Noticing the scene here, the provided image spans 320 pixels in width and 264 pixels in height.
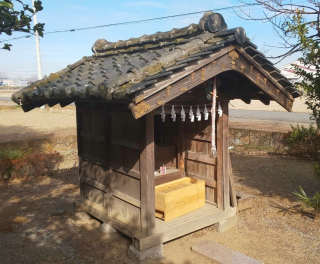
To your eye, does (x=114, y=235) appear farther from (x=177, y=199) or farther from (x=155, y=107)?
(x=155, y=107)

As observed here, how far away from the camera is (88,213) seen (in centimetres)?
634

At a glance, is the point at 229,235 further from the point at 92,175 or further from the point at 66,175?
the point at 66,175

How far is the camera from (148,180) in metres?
4.57

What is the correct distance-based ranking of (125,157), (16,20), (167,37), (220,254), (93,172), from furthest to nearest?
(93,172)
(167,37)
(125,157)
(220,254)
(16,20)

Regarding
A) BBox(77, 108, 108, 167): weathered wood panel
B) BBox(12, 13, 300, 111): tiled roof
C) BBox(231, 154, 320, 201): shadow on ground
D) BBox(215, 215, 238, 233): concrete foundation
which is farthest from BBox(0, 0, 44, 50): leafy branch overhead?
BBox(231, 154, 320, 201): shadow on ground

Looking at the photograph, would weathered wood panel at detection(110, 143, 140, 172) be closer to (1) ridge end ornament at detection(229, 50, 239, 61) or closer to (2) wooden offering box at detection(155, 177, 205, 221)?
(2) wooden offering box at detection(155, 177, 205, 221)

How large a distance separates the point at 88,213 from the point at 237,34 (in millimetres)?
4411

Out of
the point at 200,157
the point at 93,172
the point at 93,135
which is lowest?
the point at 93,172

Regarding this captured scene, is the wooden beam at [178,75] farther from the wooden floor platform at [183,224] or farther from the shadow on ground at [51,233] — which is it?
the shadow on ground at [51,233]

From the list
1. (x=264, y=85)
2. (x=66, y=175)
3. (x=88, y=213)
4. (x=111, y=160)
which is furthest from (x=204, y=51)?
(x=66, y=175)

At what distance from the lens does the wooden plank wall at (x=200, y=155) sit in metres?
5.89

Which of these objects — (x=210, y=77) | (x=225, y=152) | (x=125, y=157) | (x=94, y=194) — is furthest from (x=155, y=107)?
(x=94, y=194)

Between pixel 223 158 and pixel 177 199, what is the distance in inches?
43.3

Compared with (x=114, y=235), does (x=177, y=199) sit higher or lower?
higher
